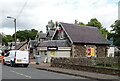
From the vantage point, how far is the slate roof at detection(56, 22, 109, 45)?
35.0 m

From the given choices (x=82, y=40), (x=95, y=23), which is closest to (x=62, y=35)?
(x=82, y=40)

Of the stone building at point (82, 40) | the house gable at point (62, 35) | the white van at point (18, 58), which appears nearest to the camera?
the white van at point (18, 58)

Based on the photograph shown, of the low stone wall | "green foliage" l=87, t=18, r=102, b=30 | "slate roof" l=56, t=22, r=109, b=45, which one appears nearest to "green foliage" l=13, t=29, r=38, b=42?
"green foliage" l=87, t=18, r=102, b=30

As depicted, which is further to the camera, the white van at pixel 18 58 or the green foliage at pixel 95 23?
the green foliage at pixel 95 23

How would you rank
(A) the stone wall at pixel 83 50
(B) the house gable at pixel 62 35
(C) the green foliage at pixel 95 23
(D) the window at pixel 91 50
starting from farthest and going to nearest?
1. (C) the green foliage at pixel 95 23
2. (D) the window at pixel 91 50
3. (B) the house gable at pixel 62 35
4. (A) the stone wall at pixel 83 50

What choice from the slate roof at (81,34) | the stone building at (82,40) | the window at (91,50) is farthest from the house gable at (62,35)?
the window at (91,50)

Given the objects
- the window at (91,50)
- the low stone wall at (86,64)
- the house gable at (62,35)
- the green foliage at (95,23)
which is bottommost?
the low stone wall at (86,64)

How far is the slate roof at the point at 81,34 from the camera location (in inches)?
1379

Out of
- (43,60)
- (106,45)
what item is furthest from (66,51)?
(106,45)

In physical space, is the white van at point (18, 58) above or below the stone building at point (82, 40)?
below

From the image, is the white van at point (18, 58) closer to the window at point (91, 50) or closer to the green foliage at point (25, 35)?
the window at point (91, 50)

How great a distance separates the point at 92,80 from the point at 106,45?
86.1ft

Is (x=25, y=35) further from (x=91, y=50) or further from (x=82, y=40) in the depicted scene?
(x=82, y=40)

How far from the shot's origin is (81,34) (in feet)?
122
